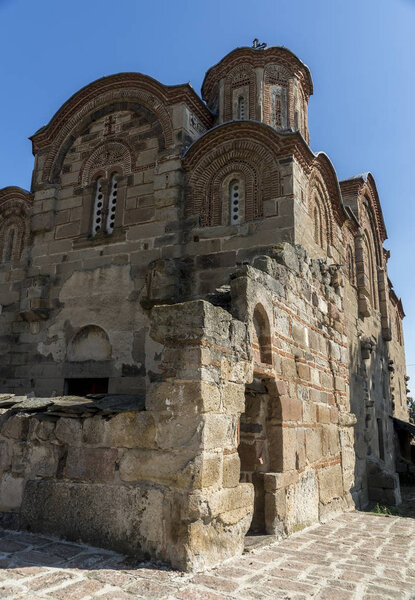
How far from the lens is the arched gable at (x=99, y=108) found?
8.45 meters

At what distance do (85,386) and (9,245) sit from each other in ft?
11.7

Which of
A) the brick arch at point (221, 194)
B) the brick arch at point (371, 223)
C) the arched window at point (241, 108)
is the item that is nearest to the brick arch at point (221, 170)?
the brick arch at point (221, 194)

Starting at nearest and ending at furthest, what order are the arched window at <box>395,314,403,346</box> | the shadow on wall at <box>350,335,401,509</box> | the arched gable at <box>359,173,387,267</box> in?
the shadow on wall at <box>350,335,401,509</box> < the arched gable at <box>359,173,387,267</box> < the arched window at <box>395,314,403,346</box>

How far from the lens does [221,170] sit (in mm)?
7820

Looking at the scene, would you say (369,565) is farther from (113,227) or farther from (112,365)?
(113,227)

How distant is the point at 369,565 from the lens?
3.75m

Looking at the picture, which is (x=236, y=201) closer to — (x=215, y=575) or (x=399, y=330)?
(x=215, y=575)

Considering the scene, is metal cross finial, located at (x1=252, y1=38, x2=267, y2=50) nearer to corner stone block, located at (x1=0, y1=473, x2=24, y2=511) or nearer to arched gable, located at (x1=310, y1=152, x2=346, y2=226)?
arched gable, located at (x1=310, y1=152, x2=346, y2=226)


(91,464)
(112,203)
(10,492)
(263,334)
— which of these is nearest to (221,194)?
(112,203)

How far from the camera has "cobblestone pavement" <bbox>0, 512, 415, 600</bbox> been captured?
9.43ft

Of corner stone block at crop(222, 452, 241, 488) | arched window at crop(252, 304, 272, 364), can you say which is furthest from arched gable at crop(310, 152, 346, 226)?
corner stone block at crop(222, 452, 241, 488)

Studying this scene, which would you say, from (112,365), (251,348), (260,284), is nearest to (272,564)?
(251,348)

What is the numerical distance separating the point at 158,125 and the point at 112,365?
167 inches

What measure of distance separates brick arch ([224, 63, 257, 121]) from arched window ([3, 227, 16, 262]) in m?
4.80
